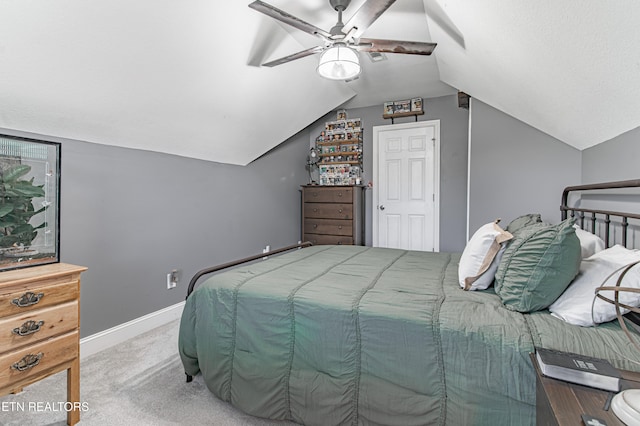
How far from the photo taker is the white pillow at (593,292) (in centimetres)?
107

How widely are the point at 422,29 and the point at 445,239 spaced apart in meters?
2.69

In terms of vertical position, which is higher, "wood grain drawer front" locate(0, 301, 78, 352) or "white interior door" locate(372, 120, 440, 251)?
"white interior door" locate(372, 120, 440, 251)

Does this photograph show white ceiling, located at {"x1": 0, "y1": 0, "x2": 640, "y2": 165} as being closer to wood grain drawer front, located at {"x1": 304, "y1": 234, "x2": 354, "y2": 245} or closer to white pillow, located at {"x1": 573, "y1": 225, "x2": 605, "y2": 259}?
white pillow, located at {"x1": 573, "y1": 225, "x2": 605, "y2": 259}

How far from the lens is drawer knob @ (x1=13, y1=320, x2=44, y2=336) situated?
1.33 metres

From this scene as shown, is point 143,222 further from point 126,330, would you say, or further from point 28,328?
point 28,328

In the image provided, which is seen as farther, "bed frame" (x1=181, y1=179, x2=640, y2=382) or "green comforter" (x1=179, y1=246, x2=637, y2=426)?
"bed frame" (x1=181, y1=179, x2=640, y2=382)

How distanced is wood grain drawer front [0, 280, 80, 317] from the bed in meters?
0.55

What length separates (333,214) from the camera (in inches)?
172

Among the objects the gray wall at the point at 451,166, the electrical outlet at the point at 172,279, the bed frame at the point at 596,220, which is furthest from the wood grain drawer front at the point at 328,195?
the electrical outlet at the point at 172,279

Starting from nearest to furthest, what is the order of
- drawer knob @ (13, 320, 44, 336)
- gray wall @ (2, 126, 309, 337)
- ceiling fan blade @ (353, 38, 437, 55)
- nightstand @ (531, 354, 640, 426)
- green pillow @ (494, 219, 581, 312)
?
nightstand @ (531, 354, 640, 426) → green pillow @ (494, 219, 581, 312) → drawer knob @ (13, 320, 44, 336) → ceiling fan blade @ (353, 38, 437, 55) → gray wall @ (2, 126, 309, 337)

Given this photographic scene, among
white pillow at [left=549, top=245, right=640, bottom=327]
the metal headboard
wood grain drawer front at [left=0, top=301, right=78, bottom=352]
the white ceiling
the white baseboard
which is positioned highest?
the white ceiling

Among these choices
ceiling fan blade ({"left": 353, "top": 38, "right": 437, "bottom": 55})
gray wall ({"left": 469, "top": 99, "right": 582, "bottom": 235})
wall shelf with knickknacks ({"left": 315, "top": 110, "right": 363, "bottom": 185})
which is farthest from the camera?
wall shelf with knickknacks ({"left": 315, "top": 110, "right": 363, "bottom": 185})

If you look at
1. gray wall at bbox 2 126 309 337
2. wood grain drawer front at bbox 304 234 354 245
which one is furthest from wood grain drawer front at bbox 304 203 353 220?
gray wall at bbox 2 126 309 337

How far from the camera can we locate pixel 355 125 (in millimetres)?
4707
